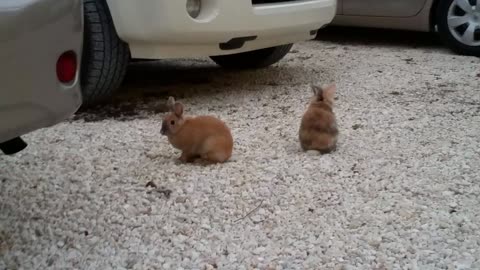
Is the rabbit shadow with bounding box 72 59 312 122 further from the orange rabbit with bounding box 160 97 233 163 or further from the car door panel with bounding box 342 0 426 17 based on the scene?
the car door panel with bounding box 342 0 426 17

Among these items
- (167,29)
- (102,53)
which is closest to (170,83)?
(102,53)

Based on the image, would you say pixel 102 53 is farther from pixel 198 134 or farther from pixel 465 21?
pixel 465 21

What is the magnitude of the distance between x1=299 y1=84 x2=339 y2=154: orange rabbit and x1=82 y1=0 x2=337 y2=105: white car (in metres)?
0.87

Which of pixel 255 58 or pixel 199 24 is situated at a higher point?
pixel 199 24

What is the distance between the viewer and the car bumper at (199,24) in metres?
3.59

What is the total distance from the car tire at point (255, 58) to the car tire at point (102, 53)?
5.21ft

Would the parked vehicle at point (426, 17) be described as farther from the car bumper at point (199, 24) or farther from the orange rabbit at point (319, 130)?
the orange rabbit at point (319, 130)

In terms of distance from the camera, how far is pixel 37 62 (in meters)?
1.90

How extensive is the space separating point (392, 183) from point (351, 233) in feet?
1.75

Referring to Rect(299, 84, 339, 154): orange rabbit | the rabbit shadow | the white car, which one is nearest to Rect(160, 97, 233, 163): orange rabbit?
Rect(299, 84, 339, 154): orange rabbit

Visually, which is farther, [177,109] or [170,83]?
[170,83]

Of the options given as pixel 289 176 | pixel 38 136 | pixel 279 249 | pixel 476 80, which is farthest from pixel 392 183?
pixel 476 80

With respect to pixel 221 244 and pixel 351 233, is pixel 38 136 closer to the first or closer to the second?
pixel 221 244

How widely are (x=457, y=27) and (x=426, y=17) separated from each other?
0.32 m
